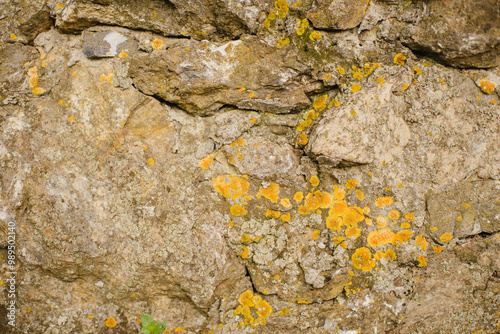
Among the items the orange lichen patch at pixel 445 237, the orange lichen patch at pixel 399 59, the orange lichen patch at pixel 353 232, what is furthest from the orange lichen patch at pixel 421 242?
the orange lichen patch at pixel 399 59


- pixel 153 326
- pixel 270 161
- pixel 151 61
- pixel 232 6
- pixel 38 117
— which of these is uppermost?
pixel 232 6

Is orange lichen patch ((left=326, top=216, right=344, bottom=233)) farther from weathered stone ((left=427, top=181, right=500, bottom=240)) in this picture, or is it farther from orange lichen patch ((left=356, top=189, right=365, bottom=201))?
weathered stone ((left=427, top=181, right=500, bottom=240))

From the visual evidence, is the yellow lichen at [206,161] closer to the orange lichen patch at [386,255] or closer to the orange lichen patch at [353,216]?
the orange lichen patch at [353,216]

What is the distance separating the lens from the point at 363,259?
2.33 m

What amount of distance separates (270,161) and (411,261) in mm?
1310

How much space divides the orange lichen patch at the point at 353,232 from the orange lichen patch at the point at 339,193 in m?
0.23

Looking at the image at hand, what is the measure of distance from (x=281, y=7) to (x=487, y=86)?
1.73m

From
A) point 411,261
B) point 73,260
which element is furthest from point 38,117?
point 411,261

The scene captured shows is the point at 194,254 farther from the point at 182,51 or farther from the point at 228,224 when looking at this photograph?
the point at 182,51

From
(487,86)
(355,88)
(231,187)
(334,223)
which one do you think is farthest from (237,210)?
(487,86)

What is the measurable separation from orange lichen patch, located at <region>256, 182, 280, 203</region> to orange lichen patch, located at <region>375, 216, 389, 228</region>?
780 mm

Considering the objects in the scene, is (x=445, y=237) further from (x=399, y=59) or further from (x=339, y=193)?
(x=399, y=59)

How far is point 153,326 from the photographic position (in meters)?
2.11

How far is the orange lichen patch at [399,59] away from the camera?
2422 millimetres
